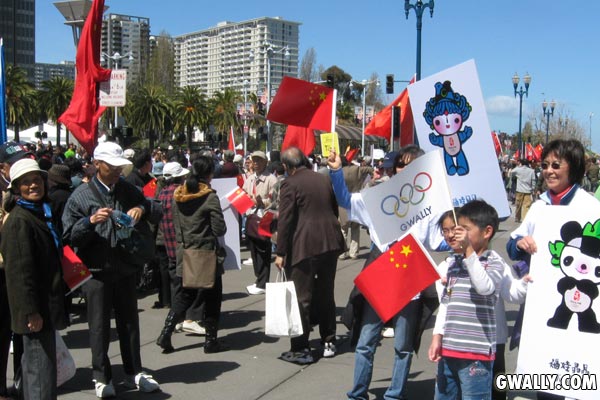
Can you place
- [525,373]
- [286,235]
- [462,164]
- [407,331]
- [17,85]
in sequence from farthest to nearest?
[17,85] < [286,235] < [462,164] < [407,331] < [525,373]


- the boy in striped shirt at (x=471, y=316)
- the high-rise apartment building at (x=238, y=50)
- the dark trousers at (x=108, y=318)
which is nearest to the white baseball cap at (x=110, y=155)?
the dark trousers at (x=108, y=318)

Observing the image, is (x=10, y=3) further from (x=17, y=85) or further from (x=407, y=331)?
(x=407, y=331)

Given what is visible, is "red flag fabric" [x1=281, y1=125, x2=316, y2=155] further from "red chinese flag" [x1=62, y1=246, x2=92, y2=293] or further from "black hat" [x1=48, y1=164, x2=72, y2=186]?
"red chinese flag" [x1=62, y1=246, x2=92, y2=293]

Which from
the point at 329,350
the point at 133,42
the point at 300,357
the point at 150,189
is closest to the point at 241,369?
the point at 300,357

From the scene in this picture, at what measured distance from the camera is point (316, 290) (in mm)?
6273

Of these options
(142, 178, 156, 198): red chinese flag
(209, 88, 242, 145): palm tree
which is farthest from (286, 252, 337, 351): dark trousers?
(209, 88, 242, 145): palm tree

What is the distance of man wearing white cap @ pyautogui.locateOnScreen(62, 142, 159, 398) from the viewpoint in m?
4.95

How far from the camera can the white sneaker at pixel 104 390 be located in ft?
16.5

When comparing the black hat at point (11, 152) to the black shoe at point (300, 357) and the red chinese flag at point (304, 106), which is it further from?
the black shoe at point (300, 357)

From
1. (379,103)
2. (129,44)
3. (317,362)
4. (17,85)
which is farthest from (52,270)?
(129,44)

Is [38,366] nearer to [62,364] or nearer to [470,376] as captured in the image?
[62,364]

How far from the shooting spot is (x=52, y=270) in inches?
165

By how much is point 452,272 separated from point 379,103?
324 ft

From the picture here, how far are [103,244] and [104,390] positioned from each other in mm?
1104
